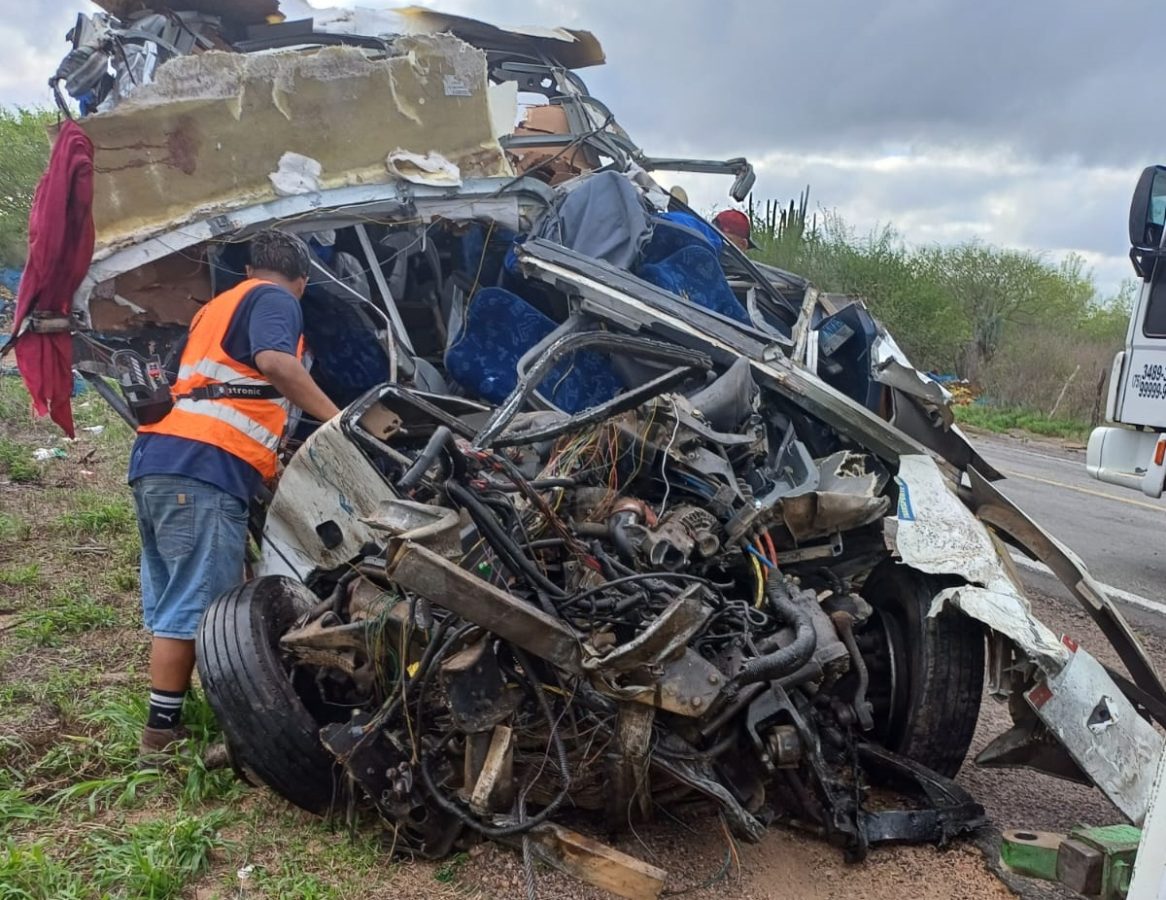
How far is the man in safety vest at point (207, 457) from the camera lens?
2779mm

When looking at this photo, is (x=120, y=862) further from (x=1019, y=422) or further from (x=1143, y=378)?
(x=1019, y=422)

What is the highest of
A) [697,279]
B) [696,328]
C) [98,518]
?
[697,279]

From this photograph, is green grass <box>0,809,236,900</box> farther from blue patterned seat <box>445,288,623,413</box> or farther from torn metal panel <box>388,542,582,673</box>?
blue patterned seat <box>445,288,623,413</box>

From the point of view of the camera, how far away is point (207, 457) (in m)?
2.79

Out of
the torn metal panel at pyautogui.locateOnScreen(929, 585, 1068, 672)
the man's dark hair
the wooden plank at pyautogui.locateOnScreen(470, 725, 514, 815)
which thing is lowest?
the wooden plank at pyautogui.locateOnScreen(470, 725, 514, 815)

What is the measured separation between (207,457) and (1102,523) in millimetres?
6909

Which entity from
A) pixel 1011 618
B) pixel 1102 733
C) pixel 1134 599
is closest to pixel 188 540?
pixel 1011 618

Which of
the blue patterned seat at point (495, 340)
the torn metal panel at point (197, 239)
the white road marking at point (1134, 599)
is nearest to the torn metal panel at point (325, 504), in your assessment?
the blue patterned seat at point (495, 340)

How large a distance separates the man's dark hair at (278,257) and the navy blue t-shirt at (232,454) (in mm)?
132

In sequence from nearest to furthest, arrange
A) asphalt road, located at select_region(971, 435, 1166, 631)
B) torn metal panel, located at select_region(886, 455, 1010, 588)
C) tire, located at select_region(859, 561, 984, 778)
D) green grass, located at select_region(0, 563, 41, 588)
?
torn metal panel, located at select_region(886, 455, 1010, 588) < tire, located at select_region(859, 561, 984, 778) < green grass, located at select_region(0, 563, 41, 588) < asphalt road, located at select_region(971, 435, 1166, 631)

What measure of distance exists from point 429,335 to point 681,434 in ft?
6.88

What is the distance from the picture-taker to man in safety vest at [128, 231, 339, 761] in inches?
109

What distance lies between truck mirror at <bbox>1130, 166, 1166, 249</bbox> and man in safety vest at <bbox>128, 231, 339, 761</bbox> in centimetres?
468

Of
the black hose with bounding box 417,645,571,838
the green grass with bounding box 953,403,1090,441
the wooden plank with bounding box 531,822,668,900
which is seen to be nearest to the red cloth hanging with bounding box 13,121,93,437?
the black hose with bounding box 417,645,571,838
